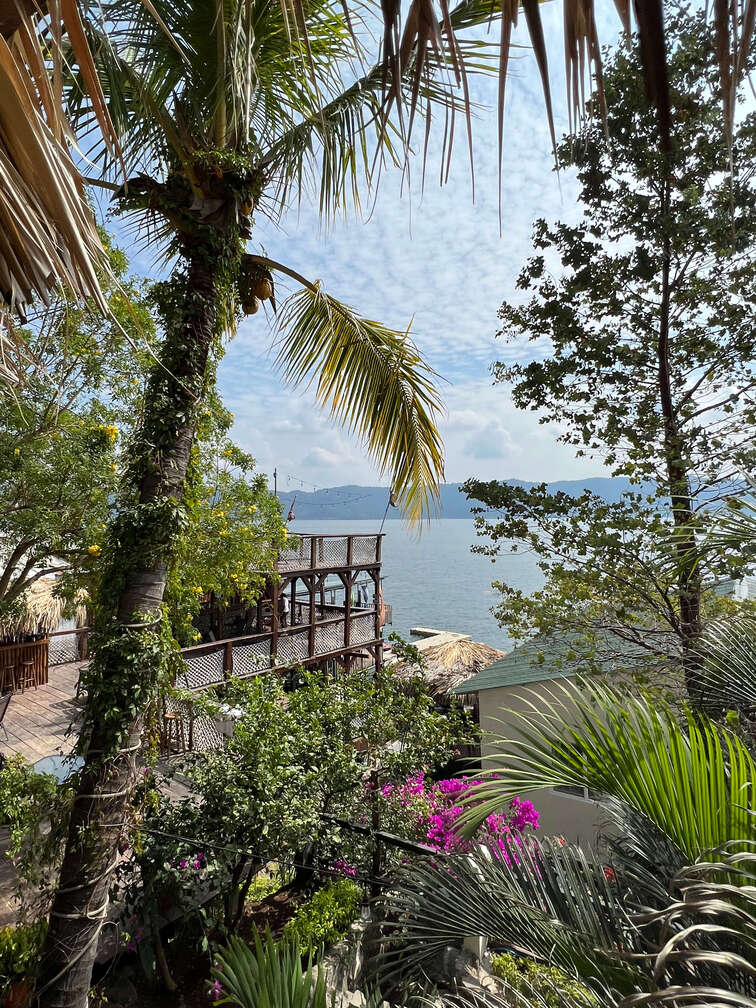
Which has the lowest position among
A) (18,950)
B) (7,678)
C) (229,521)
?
(7,678)

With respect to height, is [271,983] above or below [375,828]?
above

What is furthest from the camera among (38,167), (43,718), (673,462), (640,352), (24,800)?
(43,718)

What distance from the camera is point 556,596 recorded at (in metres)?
6.09

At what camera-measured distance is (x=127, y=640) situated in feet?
9.59

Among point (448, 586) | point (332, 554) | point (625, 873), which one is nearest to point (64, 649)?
point (332, 554)

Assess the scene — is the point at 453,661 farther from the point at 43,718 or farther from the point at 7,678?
the point at 7,678

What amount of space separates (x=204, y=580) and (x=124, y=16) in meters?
4.87

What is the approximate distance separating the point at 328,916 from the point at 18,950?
5.79ft

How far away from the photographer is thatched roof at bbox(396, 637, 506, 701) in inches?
625

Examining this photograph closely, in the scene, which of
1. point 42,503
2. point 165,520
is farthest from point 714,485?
point 42,503

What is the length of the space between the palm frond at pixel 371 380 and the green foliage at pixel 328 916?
279 centimetres

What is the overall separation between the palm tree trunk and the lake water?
2.10 meters

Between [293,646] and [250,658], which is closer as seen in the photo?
[250,658]

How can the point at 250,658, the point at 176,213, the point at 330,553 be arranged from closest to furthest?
the point at 176,213
the point at 250,658
the point at 330,553
